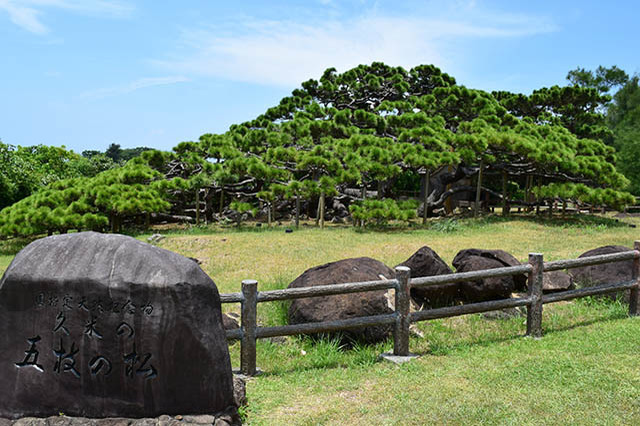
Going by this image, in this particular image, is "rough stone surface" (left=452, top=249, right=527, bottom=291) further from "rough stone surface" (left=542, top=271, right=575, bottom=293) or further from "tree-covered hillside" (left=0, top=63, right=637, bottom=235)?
"tree-covered hillside" (left=0, top=63, right=637, bottom=235)

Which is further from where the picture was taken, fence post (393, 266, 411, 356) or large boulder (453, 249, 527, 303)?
large boulder (453, 249, 527, 303)

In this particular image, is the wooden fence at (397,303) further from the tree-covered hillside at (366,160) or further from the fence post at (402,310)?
the tree-covered hillside at (366,160)

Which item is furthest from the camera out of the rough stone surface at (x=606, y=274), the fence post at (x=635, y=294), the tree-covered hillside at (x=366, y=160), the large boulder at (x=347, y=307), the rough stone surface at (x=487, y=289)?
the tree-covered hillside at (x=366, y=160)

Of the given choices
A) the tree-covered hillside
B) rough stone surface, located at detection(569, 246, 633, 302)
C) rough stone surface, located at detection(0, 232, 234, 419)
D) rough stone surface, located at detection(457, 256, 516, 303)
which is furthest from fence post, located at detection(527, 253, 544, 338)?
the tree-covered hillside

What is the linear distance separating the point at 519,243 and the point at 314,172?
26.0 feet

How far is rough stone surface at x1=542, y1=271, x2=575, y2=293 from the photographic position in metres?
7.45

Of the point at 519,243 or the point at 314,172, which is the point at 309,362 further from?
the point at 314,172

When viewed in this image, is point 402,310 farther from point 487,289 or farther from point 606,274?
point 606,274

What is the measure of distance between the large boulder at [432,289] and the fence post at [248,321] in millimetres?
3199

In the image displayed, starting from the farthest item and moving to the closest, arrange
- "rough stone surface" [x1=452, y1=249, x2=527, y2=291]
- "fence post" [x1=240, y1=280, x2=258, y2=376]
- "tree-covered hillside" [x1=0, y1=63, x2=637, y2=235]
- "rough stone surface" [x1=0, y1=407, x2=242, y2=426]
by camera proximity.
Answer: "tree-covered hillside" [x1=0, y1=63, x2=637, y2=235]
"rough stone surface" [x1=452, y1=249, x2=527, y2=291]
"fence post" [x1=240, y1=280, x2=258, y2=376]
"rough stone surface" [x1=0, y1=407, x2=242, y2=426]

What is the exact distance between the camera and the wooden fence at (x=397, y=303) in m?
4.68

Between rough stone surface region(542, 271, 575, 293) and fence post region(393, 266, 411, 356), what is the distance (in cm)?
328

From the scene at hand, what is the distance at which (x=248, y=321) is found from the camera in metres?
4.67

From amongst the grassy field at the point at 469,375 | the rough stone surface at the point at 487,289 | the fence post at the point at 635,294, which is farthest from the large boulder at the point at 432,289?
the fence post at the point at 635,294
